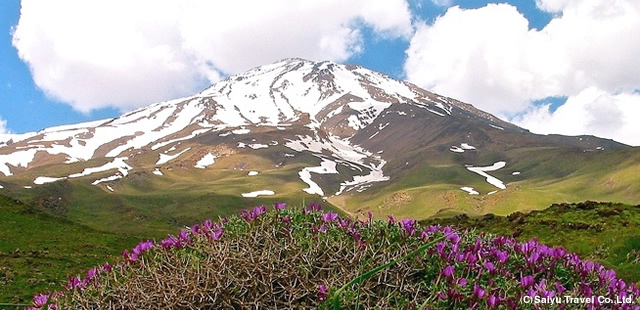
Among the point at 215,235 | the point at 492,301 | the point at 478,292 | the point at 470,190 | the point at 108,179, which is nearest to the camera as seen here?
the point at 492,301

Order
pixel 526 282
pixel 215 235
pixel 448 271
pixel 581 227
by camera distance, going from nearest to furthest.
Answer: pixel 448 271, pixel 526 282, pixel 215 235, pixel 581 227

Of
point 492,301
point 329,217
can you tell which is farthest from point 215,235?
point 492,301

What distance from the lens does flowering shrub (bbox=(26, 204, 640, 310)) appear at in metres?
3.77

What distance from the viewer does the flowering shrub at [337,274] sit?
12.4ft

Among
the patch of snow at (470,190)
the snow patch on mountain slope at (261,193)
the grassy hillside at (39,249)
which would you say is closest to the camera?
the grassy hillside at (39,249)

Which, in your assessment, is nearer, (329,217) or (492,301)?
(492,301)

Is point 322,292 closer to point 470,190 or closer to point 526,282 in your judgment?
point 526,282

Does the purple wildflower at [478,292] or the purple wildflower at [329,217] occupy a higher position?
the purple wildflower at [329,217]

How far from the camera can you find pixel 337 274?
4.05m

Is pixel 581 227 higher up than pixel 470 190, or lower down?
lower down

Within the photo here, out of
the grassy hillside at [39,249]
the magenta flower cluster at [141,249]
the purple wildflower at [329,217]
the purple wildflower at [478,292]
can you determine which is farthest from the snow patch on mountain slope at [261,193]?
the purple wildflower at [478,292]

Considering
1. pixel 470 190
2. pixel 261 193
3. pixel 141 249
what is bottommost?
pixel 141 249

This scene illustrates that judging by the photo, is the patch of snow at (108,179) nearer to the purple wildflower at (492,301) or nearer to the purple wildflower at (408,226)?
the purple wildflower at (408,226)

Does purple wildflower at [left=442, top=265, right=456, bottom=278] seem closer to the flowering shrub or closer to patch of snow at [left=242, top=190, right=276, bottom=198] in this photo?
the flowering shrub
